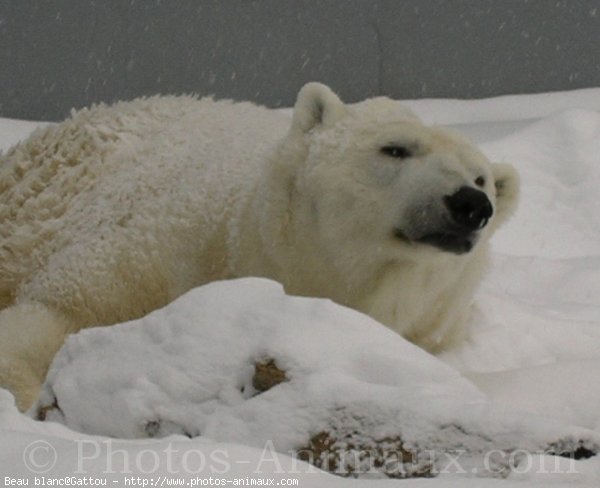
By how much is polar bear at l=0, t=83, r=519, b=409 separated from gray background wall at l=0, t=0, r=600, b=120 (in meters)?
4.08

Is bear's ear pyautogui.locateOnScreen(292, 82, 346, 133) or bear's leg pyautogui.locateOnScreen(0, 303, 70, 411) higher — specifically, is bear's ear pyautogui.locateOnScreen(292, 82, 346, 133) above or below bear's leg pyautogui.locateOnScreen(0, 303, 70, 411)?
above

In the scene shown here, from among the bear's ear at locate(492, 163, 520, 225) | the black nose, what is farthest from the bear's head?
the bear's ear at locate(492, 163, 520, 225)

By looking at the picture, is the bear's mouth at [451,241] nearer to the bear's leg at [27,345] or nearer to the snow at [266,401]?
the snow at [266,401]

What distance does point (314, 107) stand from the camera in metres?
3.98

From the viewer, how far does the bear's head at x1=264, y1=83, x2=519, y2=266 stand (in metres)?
3.64

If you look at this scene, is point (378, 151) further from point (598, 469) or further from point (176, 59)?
point (176, 59)

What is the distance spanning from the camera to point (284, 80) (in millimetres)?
8859

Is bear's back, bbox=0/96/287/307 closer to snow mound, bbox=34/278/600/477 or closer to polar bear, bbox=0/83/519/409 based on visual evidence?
polar bear, bbox=0/83/519/409

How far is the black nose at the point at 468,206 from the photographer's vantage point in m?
3.57

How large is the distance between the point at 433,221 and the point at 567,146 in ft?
14.5

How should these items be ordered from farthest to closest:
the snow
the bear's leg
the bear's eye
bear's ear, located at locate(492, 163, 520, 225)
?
1. bear's ear, located at locate(492, 163, 520, 225)
2. the bear's eye
3. the bear's leg
4. the snow

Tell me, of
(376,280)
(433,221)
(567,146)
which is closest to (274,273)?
(376,280)

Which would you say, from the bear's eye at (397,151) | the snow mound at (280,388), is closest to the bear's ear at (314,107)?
the bear's eye at (397,151)

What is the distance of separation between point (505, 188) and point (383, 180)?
21.2 inches
